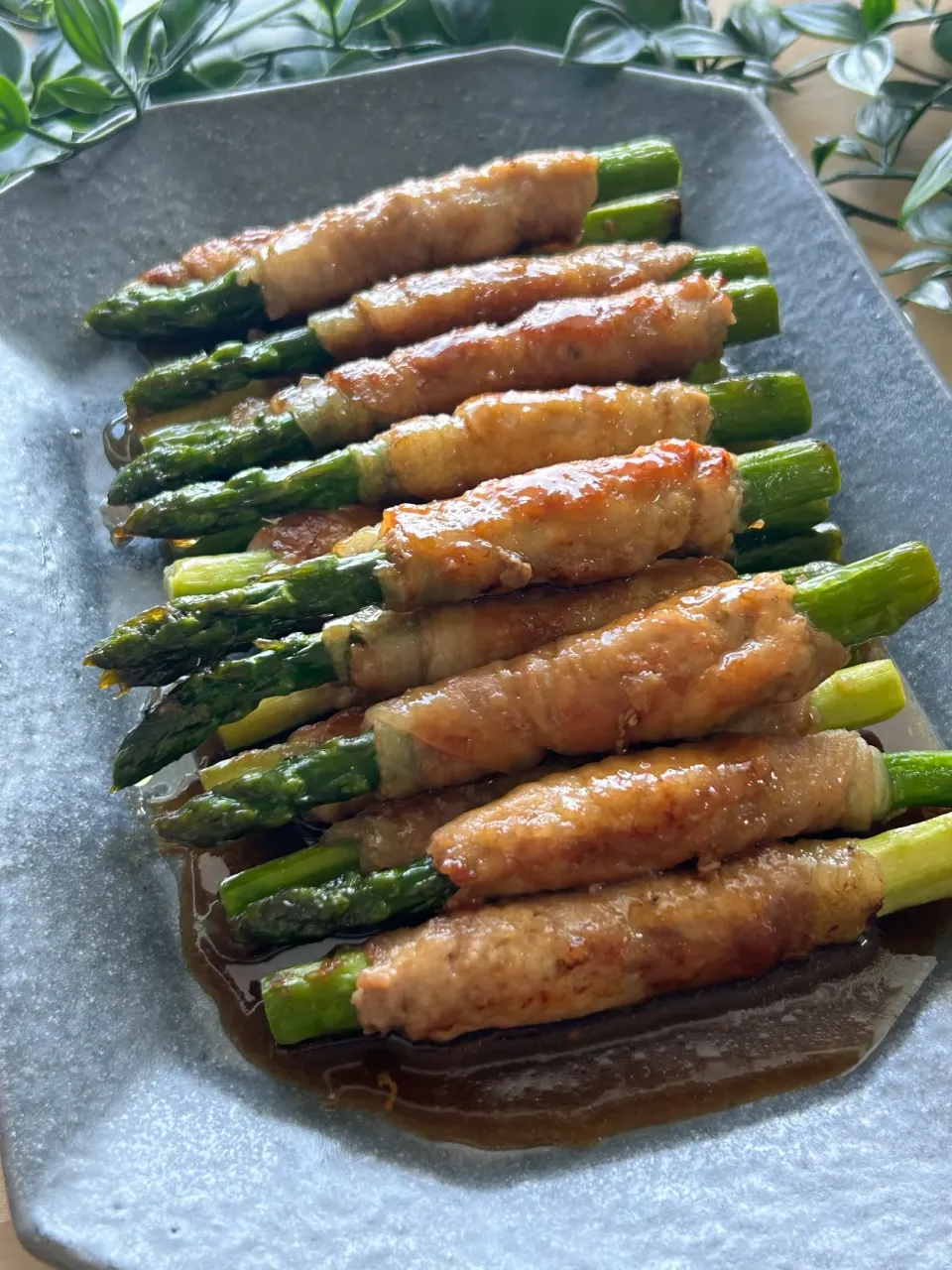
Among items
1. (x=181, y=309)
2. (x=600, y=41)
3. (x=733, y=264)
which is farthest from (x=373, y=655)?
(x=600, y=41)

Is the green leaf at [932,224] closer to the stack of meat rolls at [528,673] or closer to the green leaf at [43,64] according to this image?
the stack of meat rolls at [528,673]

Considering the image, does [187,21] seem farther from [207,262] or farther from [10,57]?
[207,262]

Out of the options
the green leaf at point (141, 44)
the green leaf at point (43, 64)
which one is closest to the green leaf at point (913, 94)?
the green leaf at point (141, 44)

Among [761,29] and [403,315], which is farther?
[761,29]

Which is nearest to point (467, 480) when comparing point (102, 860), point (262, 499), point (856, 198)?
point (262, 499)

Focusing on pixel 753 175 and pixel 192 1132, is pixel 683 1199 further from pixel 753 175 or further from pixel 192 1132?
pixel 753 175

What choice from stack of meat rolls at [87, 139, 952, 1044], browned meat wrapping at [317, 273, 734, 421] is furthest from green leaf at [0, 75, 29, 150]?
browned meat wrapping at [317, 273, 734, 421]

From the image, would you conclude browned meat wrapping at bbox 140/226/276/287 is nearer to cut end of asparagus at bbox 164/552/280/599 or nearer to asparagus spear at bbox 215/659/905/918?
cut end of asparagus at bbox 164/552/280/599
